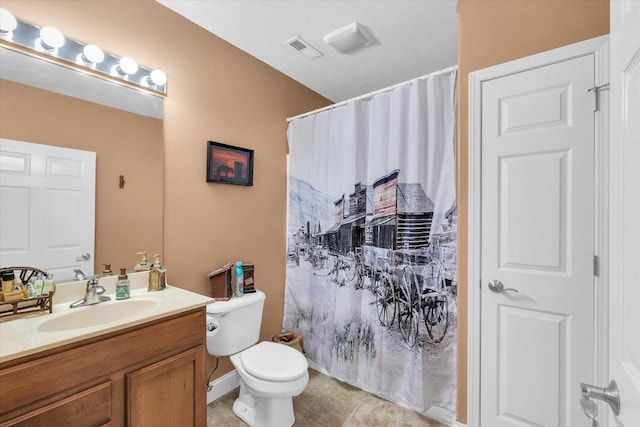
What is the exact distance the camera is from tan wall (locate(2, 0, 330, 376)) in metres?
1.61

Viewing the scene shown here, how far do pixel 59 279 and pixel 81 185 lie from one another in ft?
1.53

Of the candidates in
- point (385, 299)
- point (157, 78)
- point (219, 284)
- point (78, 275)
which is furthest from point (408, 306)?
point (157, 78)

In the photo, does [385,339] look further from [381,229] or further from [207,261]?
[207,261]

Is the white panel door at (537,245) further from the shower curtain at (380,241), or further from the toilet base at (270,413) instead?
the toilet base at (270,413)

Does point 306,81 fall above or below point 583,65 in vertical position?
above

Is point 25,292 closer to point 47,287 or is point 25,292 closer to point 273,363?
point 47,287

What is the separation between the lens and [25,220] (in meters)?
1.32

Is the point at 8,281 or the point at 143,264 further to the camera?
the point at 143,264

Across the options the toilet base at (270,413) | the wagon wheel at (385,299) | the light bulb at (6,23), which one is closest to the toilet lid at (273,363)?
the toilet base at (270,413)

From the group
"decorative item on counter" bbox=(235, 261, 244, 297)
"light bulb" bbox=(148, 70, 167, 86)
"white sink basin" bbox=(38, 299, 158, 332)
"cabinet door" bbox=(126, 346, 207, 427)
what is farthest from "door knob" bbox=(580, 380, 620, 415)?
"light bulb" bbox=(148, 70, 167, 86)

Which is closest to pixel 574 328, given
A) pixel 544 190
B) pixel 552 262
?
pixel 552 262

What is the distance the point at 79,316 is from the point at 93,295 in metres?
0.13

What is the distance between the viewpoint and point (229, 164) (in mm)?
2119

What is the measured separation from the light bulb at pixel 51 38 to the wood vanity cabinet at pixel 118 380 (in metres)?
1.36
